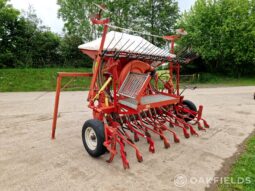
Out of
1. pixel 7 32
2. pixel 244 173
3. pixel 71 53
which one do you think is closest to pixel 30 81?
pixel 7 32

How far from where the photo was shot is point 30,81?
11.9 metres

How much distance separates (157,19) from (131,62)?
17.4 m

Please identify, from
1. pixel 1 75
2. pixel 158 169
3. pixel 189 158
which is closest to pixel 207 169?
pixel 189 158

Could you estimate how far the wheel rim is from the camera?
128 inches

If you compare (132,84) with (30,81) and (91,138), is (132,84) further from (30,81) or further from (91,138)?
(30,81)

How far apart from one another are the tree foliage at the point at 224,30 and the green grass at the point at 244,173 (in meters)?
13.7

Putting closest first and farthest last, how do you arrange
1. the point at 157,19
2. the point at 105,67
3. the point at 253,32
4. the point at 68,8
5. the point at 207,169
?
1. the point at 207,169
2. the point at 105,67
3. the point at 253,32
4. the point at 157,19
5. the point at 68,8

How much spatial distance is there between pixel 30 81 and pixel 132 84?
10.1m

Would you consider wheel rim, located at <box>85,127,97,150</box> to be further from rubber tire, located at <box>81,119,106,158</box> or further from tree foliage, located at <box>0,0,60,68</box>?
tree foliage, located at <box>0,0,60,68</box>

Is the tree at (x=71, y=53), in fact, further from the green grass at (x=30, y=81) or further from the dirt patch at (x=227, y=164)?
the dirt patch at (x=227, y=164)

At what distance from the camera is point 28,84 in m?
11.5

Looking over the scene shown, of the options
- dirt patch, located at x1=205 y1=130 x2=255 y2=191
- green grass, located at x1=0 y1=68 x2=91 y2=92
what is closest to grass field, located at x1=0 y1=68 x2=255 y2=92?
green grass, located at x1=0 y1=68 x2=91 y2=92

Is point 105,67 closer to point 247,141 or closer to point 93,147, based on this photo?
point 93,147

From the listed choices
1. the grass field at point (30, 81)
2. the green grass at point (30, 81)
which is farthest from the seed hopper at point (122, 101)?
the green grass at point (30, 81)
